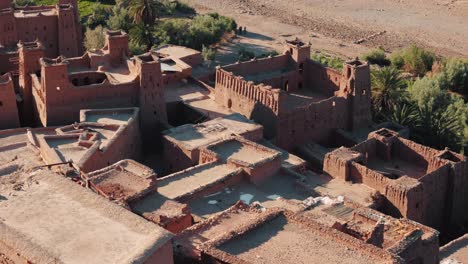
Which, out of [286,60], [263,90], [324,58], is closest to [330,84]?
[286,60]

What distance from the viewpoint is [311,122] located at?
28.2 meters

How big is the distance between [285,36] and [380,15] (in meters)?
9.93

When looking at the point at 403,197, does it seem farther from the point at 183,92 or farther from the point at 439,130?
the point at 183,92

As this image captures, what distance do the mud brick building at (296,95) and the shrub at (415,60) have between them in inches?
534

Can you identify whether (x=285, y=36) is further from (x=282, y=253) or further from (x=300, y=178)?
(x=282, y=253)

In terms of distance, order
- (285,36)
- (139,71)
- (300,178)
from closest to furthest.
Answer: (300,178) < (139,71) < (285,36)

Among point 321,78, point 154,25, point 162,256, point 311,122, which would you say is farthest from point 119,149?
point 154,25

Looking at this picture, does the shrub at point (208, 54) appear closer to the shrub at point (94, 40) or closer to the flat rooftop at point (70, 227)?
the shrub at point (94, 40)

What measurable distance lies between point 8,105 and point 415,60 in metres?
26.6

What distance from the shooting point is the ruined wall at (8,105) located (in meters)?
24.4

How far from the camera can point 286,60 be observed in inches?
1262

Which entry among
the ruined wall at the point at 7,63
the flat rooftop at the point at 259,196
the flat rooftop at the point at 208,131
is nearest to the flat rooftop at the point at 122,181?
the flat rooftop at the point at 259,196

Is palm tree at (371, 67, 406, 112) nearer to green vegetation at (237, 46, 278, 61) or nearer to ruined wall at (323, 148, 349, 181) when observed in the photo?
ruined wall at (323, 148, 349, 181)

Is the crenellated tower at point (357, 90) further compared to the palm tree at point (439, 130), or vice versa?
the palm tree at point (439, 130)
